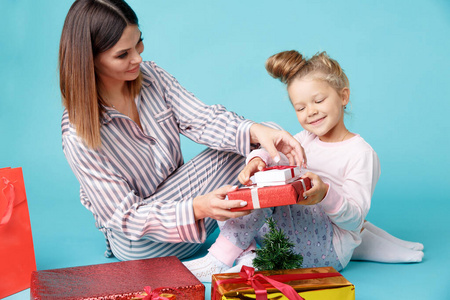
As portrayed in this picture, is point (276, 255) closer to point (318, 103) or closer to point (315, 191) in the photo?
point (315, 191)

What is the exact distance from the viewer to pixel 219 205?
66.5 inches

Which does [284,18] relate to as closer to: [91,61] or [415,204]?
[415,204]

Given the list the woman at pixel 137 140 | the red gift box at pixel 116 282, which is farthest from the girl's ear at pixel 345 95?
the red gift box at pixel 116 282

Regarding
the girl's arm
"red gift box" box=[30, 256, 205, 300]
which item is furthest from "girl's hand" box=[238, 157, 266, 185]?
"red gift box" box=[30, 256, 205, 300]

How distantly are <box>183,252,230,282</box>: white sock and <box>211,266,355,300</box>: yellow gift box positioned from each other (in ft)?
1.16

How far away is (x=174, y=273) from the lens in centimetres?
164

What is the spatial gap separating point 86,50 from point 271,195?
83cm

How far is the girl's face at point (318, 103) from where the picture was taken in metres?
2.02

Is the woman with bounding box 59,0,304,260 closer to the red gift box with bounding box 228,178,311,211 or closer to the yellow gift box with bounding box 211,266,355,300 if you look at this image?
the red gift box with bounding box 228,178,311,211

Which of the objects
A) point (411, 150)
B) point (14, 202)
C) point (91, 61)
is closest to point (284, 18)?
point (411, 150)

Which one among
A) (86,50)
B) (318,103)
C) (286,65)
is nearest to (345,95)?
(318,103)

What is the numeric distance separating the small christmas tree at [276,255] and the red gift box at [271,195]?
0.12 m

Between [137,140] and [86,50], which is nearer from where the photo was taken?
[86,50]

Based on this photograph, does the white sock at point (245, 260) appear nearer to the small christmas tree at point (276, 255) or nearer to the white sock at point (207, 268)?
the white sock at point (207, 268)
